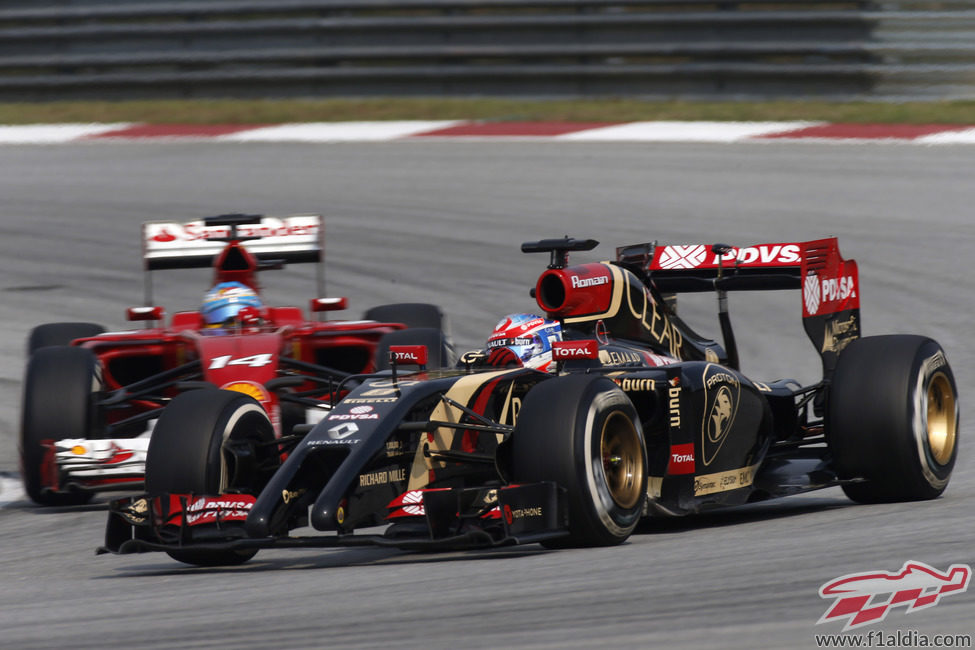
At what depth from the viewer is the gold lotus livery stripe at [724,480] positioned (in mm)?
7254

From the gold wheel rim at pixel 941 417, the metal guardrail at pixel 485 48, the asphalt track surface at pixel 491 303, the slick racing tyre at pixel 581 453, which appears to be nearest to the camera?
the asphalt track surface at pixel 491 303

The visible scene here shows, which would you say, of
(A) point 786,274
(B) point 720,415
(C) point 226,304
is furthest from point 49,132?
(B) point 720,415

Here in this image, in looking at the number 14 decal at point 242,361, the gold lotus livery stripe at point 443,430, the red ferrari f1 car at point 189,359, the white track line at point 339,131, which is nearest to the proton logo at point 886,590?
the gold lotus livery stripe at point 443,430

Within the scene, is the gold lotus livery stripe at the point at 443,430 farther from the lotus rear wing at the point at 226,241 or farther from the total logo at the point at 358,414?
the lotus rear wing at the point at 226,241

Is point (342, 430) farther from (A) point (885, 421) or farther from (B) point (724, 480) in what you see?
(A) point (885, 421)

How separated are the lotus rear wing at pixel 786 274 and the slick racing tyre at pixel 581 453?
7.04ft

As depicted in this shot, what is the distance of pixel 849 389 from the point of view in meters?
7.64

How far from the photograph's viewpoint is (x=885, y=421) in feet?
24.8

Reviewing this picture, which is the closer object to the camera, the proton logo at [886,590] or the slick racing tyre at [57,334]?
the proton logo at [886,590]

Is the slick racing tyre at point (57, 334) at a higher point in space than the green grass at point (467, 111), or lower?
lower

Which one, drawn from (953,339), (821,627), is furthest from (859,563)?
(953,339)

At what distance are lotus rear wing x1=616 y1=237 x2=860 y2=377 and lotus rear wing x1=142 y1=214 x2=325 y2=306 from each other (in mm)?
2933
